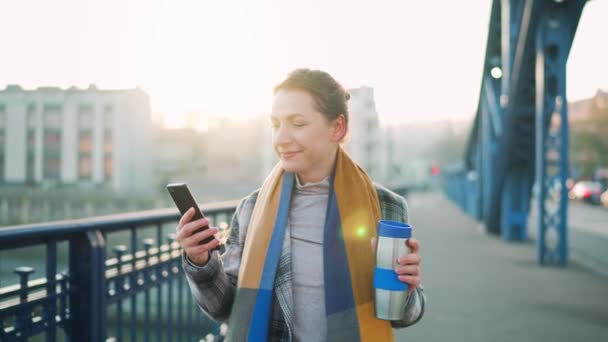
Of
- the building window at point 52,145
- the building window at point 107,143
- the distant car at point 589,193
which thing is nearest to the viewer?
the distant car at point 589,193

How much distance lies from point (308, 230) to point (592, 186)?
39.1 m

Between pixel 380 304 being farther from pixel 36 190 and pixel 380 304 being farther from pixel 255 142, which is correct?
pixel 255 142

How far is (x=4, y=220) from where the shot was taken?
57031 millimetres

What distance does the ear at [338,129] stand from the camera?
177cm

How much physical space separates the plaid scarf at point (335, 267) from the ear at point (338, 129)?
14 cm

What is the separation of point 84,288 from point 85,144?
5963cm

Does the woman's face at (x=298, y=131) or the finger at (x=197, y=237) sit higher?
the woman's face at (x=298, y=131)

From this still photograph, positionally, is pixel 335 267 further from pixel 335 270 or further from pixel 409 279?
pixel 409 279

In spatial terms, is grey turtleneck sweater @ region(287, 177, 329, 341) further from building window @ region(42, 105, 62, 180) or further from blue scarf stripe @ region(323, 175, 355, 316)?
building window @ region(42, 105, 62, 180)

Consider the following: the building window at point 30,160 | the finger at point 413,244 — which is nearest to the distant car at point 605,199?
the finger at point 413,244

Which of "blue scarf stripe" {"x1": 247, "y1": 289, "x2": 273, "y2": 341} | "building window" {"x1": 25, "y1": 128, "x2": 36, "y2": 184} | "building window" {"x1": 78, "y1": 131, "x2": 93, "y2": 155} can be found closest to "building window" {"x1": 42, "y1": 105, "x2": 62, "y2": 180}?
"building window" {"x1": 25, "y1": 128, "x2": 36, "y2": 184}

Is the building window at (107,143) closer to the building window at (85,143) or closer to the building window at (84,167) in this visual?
the building window at (85,143)

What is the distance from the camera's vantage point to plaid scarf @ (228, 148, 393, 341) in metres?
1.57

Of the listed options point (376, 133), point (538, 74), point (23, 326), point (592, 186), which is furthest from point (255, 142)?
point (23, 326)
